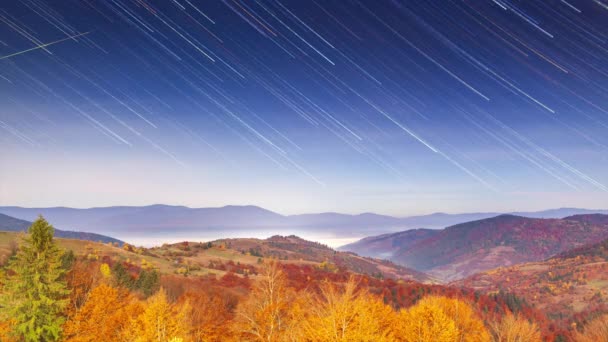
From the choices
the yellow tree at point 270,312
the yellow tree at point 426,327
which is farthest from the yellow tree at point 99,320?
the yellow tree at point 426,327

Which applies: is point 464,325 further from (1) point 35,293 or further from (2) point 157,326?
(1) point 35,293

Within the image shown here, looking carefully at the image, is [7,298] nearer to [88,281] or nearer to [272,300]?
[88,281]

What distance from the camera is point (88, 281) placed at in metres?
50.2

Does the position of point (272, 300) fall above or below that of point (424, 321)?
above

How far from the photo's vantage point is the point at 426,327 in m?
42.2

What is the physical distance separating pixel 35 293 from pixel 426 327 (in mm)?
38200

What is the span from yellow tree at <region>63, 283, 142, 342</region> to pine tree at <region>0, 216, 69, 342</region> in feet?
6.21

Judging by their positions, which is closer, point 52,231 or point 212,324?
point 52,231

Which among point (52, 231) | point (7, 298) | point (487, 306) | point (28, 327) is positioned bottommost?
point (487, 306)

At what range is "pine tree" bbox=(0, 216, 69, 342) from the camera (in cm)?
3528

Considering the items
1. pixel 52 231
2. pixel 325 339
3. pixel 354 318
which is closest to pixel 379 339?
pixel 354 318

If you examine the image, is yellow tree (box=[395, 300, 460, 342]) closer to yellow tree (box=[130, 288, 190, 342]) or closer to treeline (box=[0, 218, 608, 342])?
treeline (box=[0, 218, 608, 342])

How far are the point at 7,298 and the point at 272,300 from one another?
80.7ft

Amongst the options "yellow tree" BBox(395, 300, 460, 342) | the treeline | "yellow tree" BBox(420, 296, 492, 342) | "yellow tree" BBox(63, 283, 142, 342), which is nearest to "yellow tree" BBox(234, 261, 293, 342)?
the treeline
